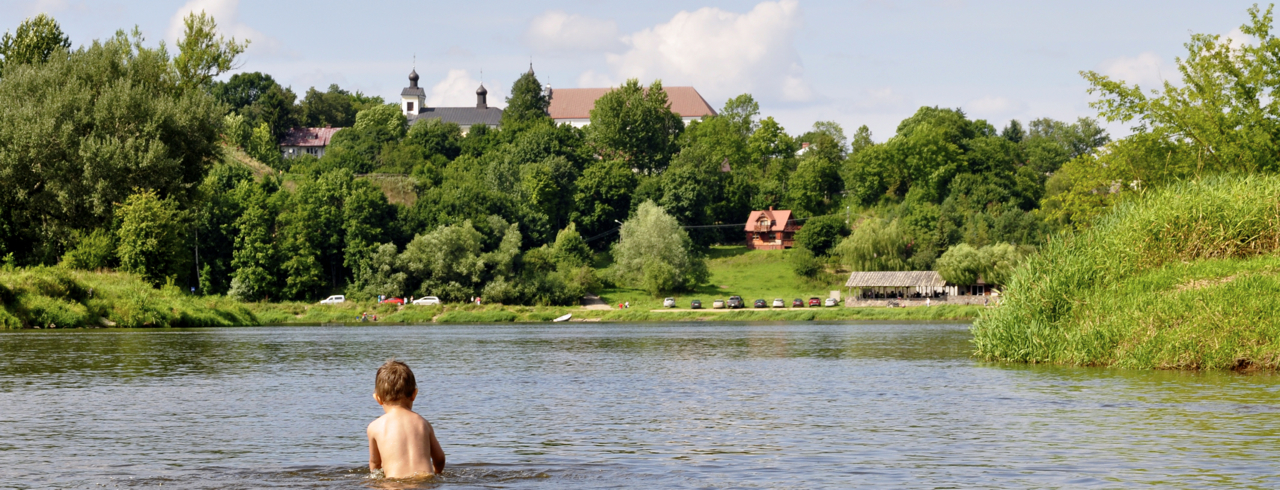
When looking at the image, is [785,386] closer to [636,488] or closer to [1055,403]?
[1055,403]

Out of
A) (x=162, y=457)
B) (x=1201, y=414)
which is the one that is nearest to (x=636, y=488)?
(x=162, y=457)

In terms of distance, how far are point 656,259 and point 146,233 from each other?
62.8m

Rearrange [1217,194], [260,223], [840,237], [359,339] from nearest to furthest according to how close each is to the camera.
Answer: [1217,194] → [359,339] → [260,223] → [840,237]

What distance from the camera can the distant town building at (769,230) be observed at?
148125mm

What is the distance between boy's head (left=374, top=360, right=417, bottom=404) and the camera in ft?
35.7

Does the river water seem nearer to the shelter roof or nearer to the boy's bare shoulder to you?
the boy's bare shoulder

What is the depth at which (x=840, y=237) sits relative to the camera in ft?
448

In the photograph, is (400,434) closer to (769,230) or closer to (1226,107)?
(1226,107)

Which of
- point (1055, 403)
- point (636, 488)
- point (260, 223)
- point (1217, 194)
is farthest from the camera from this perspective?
point (260, 223)

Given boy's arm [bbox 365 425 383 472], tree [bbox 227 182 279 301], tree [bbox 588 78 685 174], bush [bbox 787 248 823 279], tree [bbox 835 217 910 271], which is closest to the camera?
A: boy's arm [bbox 365 425 383 472]

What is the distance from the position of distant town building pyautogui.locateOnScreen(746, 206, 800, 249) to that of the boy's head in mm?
136861

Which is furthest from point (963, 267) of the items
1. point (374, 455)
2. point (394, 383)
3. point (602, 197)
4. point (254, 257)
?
point (394, 383)

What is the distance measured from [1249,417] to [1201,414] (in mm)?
775

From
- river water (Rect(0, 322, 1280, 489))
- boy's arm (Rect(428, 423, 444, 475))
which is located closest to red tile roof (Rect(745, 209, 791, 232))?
river water (Rect(0, 322, 1280, 489))
